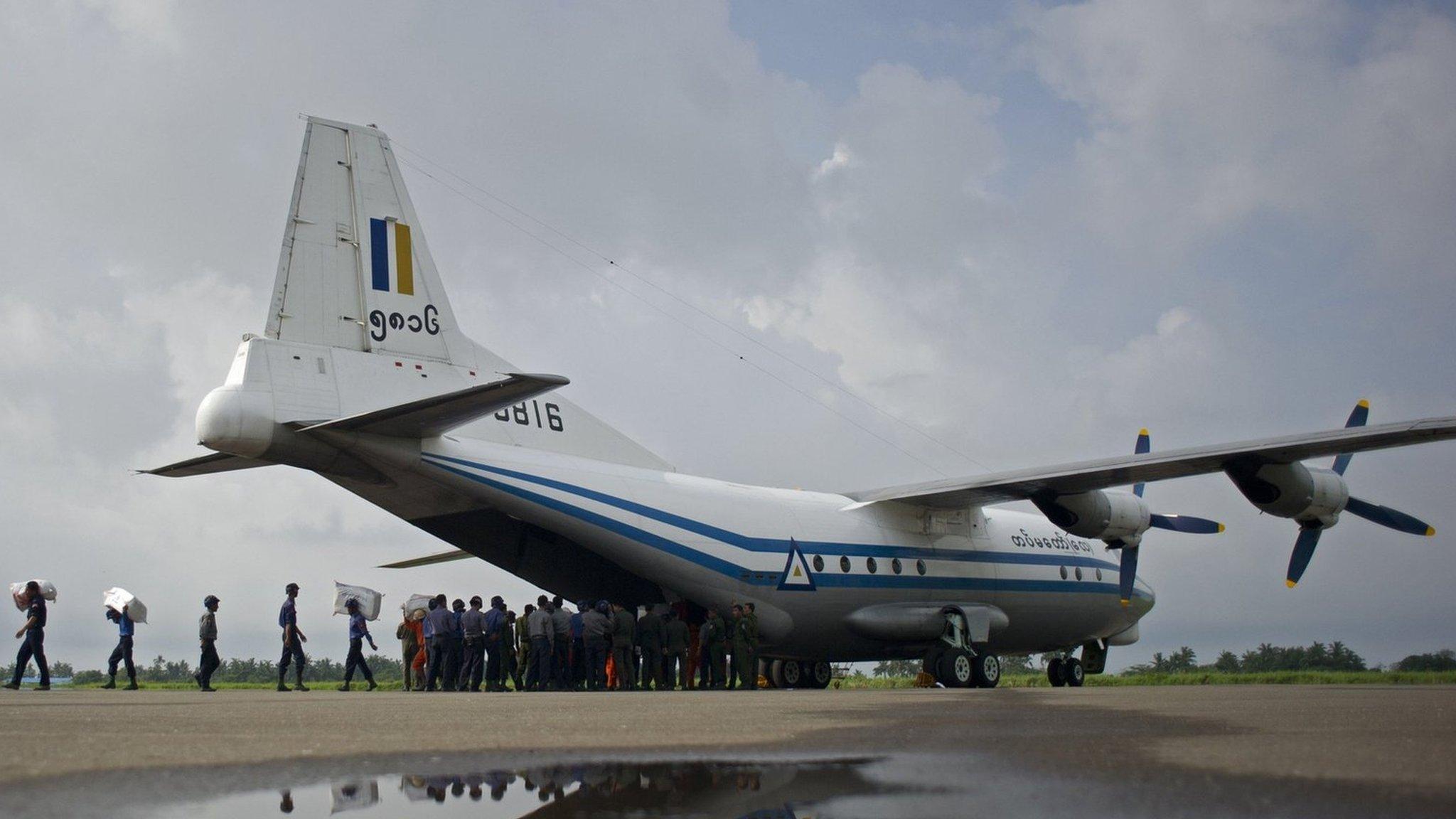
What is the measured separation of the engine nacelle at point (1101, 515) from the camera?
58.1ft

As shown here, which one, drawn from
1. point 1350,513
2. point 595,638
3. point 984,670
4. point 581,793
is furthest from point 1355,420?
point 581,793

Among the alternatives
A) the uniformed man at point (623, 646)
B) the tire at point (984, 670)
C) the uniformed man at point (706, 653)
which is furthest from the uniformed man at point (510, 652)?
the tire at point (984, 670)

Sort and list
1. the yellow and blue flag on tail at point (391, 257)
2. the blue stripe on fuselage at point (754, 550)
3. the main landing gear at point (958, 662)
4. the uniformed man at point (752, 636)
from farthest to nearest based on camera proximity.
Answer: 1. the main landing gear at point (958, 662)
2. the uniformed man at point (752, 636)
3. the yellow and blue flag on tail at point (391, 257)
4. the blue stripe on fuselage at point (754, 550)

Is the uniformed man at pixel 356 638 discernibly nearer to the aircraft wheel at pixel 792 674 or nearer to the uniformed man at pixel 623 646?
the uniformed man at pixel 623 646

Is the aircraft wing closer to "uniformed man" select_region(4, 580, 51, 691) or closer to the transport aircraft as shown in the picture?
the transport aircraft

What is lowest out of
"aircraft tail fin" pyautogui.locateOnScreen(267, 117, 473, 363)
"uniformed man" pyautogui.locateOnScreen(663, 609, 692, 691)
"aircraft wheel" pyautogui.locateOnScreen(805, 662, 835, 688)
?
"aircraft wheel" pyautogui.locateOnScreen(805, 662, 835, 688)

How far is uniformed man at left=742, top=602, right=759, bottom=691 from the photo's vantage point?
16469 mm

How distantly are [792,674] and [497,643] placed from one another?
6.54 meters

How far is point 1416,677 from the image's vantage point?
774 inches

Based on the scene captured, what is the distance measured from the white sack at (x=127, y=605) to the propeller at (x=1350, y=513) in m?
16.1

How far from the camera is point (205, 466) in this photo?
15578mm

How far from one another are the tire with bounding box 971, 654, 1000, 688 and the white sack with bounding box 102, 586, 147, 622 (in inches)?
477

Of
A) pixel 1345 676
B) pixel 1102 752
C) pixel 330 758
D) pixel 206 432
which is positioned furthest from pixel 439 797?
pixel 1345 676

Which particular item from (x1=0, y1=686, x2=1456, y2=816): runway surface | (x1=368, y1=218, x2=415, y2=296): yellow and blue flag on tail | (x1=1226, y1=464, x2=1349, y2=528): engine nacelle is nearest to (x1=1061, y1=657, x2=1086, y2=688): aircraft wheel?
(x1=1226, y1=464, x2=1349, y2=528): engine nacelle
